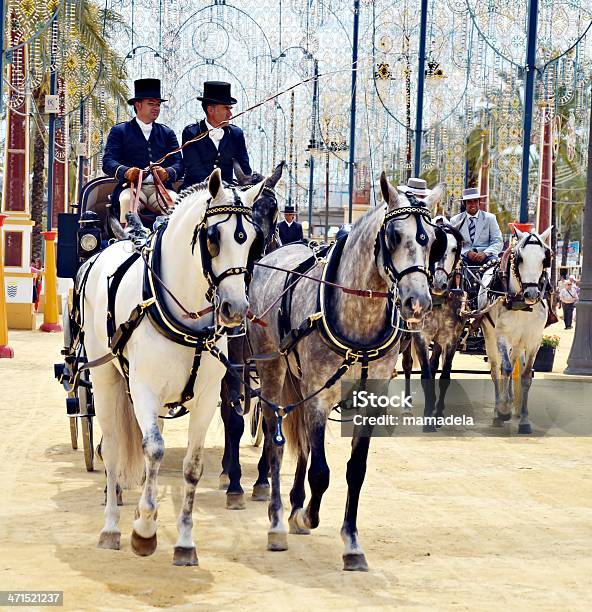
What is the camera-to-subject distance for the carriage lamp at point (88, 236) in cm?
948

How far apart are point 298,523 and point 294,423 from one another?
958 mm

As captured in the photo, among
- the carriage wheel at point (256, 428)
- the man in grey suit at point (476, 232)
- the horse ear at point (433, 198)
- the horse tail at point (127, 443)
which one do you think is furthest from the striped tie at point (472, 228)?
the horse tail at point (127, 443)

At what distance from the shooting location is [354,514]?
24.1ft

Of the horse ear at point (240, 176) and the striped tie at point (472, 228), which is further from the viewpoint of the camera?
the striped tie at point (472, 228)

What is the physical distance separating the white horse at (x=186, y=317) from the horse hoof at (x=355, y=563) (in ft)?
2.92

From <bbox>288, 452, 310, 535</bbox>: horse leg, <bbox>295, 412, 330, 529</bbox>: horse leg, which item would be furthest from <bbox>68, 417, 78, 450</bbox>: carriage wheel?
<bbox>295, 412, 330, 529</bbox>: horse leg

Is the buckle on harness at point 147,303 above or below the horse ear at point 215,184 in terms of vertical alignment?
below

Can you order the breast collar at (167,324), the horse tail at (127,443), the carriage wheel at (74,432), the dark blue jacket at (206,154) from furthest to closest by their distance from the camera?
the carriage wheel at (74,432), the dark blue jacket at (206,154), the horse tail at (127,443), the breast collar at (167,324)

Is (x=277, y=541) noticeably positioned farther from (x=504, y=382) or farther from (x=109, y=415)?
(x=504, y=382)

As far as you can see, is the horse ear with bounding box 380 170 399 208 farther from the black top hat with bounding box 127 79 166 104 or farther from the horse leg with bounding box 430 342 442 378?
the horse leg with bounding box 430 342 442 378

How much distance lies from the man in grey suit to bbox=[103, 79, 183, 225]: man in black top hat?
5950 millimetres

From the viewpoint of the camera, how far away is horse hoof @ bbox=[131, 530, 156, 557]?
6.84 m

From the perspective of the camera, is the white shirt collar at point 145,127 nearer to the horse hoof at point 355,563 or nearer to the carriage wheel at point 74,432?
the carriage wheel at point 74,432

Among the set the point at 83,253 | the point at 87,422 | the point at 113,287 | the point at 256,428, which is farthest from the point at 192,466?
the point at 256,428
